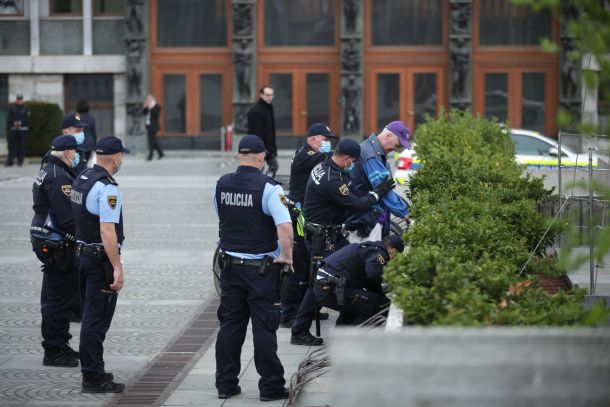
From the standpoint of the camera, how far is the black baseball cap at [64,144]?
10.9 meters

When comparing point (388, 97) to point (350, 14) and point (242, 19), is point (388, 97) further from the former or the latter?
point (242, 19)

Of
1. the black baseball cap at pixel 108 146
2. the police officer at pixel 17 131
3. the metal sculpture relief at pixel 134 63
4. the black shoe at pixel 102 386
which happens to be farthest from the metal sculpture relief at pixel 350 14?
the black shoe at pixel 102 386

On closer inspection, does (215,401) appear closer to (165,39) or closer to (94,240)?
(94,240)

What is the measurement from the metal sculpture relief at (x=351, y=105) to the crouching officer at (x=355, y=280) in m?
28.0

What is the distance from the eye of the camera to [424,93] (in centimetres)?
3872

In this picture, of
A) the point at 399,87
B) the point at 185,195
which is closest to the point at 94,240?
the point at 185,195

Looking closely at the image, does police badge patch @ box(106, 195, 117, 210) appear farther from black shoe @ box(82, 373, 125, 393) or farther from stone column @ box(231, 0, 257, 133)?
stone column @ box(231, 0, 257, 133)

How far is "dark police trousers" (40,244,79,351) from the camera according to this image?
10484mm

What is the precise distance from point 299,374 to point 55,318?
2510mm

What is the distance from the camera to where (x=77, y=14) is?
130ft

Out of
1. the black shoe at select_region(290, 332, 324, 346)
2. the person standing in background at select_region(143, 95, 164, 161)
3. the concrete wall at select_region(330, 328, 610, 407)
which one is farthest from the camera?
the person standing in background at select_region(143, 95, 164, 161)

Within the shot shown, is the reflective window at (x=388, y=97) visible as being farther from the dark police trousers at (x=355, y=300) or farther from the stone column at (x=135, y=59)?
the dark police trousers at (x=355, y=300)

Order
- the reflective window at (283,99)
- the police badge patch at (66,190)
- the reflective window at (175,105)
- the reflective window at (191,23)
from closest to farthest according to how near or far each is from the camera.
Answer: the police badge patch at (66,190) < the reflective window at (283,99) < the reflective window at (191,23) < the reflective window at (175,105)

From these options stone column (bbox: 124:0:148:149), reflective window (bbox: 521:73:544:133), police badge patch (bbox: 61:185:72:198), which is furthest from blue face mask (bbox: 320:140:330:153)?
reflective window (bbox: 521:73:544:133)
